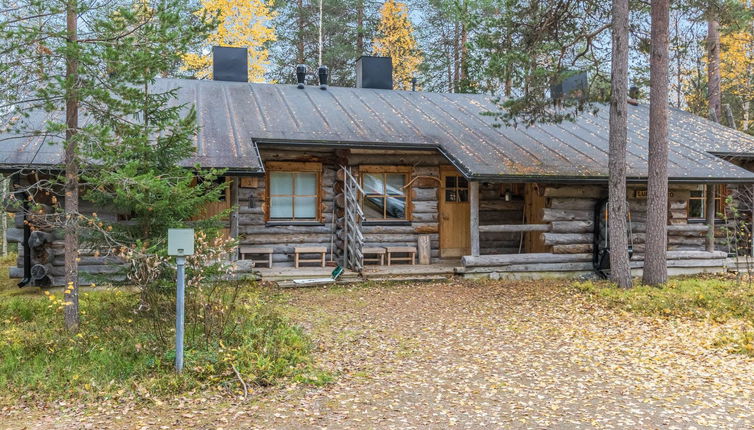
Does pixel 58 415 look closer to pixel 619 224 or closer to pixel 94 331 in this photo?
pixel 94 331

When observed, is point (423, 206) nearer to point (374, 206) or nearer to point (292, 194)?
point (374, 206)

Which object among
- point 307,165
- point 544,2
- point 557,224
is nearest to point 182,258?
point 307,165

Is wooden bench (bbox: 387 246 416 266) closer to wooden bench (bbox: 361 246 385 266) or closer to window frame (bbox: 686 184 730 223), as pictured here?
wooden bench (bbox: 361 246 385 266)

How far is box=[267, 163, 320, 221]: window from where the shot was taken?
12.3 meters

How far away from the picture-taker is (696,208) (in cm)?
1568

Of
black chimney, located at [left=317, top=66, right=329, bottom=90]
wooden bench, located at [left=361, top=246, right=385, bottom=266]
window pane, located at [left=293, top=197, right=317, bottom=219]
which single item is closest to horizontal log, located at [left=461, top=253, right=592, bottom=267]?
wooden bench, located at [left=361, top=246, right=385, bottom=266]

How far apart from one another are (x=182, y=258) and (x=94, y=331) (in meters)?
1.93

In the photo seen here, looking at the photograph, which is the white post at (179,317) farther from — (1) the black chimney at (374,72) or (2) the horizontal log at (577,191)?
(1) the black chimney at (374,72)

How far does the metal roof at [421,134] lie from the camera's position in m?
11.0

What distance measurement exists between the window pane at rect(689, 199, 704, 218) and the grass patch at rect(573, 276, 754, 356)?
548cm

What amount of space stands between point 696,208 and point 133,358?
49.1 ft

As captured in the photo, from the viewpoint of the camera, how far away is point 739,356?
255 inches

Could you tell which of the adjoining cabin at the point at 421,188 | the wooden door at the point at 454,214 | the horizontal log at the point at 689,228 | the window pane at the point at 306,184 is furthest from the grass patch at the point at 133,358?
the horizontal log at the point at 689,228

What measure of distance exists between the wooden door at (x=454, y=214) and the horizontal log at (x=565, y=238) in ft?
6.30
